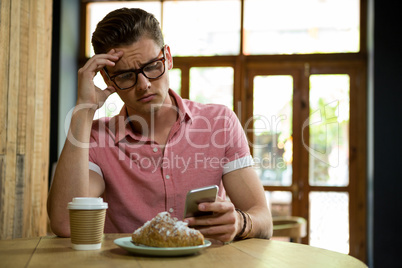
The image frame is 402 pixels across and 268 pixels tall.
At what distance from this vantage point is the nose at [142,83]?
1.75m

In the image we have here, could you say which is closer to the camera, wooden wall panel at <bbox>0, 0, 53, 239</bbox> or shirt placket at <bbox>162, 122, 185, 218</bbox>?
shirt placket at <bbox>162, 122, 185, 218</bbox>

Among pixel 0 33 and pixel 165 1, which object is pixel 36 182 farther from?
pixel 165 1

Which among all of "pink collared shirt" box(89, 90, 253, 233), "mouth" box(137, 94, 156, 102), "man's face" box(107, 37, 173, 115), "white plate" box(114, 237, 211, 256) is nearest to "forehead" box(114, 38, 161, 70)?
"man's face" box(107, 37, 173, 115)

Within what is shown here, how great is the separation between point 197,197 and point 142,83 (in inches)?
24.8

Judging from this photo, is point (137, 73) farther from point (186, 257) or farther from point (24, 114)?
point (186, 257)

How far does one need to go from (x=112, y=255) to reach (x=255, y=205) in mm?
630

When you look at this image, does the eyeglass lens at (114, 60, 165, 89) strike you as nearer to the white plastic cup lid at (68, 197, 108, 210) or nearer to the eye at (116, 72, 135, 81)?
the eye at (116, 72, 135, 81)

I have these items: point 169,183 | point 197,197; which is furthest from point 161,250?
point 169,183

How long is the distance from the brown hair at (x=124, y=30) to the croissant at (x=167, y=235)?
81 cm

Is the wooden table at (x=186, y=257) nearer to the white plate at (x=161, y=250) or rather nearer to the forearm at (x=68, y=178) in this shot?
the white plate at (x=161, y=250)

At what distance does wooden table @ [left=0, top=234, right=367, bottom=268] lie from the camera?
1.11 meters

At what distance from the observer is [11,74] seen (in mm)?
1995

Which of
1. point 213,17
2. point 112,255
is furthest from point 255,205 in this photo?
point 213,17

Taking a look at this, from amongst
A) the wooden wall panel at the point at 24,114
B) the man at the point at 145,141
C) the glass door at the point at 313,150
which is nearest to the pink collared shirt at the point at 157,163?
the man at the point at 145,141
